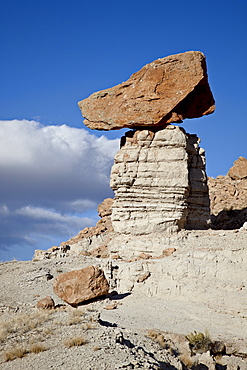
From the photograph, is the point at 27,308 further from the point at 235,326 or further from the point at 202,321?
the point at 235,326

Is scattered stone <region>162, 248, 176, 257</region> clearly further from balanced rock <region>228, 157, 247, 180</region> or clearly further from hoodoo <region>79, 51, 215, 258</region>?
balanced rock <region>228, 157, 247, 180</region>

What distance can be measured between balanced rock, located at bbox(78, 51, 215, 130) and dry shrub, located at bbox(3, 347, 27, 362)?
14.0 meters

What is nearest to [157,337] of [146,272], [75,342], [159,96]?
[75,342]

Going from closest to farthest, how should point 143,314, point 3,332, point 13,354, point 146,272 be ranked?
point 13,354, point 3,332, point 143,314, point 146,272

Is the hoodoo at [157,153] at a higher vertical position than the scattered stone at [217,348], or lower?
higher

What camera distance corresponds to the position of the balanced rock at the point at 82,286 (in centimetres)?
1596

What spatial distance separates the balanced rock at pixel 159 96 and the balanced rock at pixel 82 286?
28.6 ft

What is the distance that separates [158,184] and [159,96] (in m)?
4.43

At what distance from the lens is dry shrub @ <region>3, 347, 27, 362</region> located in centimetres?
967

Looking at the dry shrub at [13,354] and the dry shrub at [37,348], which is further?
the dry shrub at [37,348]

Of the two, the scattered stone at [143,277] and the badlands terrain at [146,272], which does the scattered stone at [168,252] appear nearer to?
the badlands terrain at [146,272]

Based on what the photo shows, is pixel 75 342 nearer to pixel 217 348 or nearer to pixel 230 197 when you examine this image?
pixel 217 348

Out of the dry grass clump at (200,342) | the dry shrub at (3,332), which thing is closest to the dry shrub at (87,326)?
the dry shrub at (3,332)

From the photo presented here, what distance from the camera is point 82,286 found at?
16141 millimetres
